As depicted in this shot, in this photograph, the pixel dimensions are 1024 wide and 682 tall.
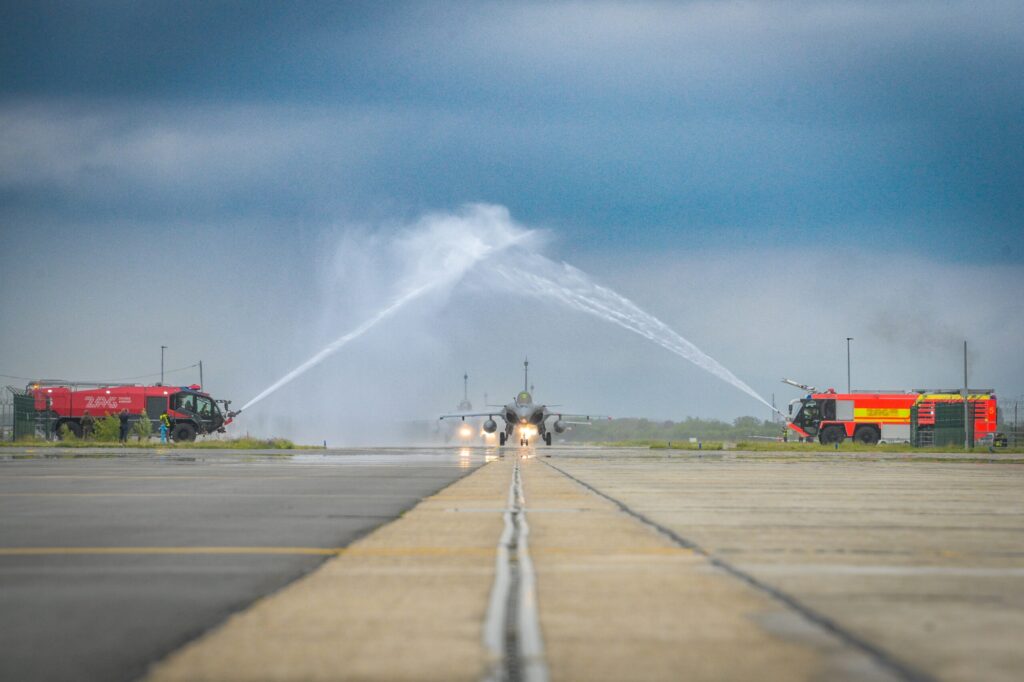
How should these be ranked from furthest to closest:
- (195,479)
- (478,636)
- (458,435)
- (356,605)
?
(458,435) → (195,479) → (356,605) → (478,636)

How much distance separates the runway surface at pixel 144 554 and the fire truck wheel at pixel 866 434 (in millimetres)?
52626

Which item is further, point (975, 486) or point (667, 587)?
point (975, 486)

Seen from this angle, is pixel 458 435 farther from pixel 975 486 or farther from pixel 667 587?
pixel 667 587

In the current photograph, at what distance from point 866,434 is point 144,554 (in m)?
65.0

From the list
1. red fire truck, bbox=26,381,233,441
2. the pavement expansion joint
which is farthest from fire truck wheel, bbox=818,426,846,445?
the pavement expansion joint

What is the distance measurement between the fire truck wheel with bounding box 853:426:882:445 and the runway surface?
52.6 meters

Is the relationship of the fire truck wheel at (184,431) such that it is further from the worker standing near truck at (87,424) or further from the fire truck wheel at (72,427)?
the fire truck wheel at (72,427)

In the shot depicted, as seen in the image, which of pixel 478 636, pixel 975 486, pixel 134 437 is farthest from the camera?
pixel 134 437

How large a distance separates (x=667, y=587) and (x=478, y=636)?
2308 millimetres

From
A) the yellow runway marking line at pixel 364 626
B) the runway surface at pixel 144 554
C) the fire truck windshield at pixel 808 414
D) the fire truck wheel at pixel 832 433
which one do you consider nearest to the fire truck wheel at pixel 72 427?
the runway surface at pixel 144 554

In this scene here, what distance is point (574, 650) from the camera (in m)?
5.78

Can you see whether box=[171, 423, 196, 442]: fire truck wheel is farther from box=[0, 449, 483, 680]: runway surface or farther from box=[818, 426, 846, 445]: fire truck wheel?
box=[0, 449, 483, 680]: runway surface

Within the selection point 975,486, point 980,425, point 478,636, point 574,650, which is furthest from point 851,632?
point 980,425

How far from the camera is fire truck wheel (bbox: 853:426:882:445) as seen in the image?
226 ft
